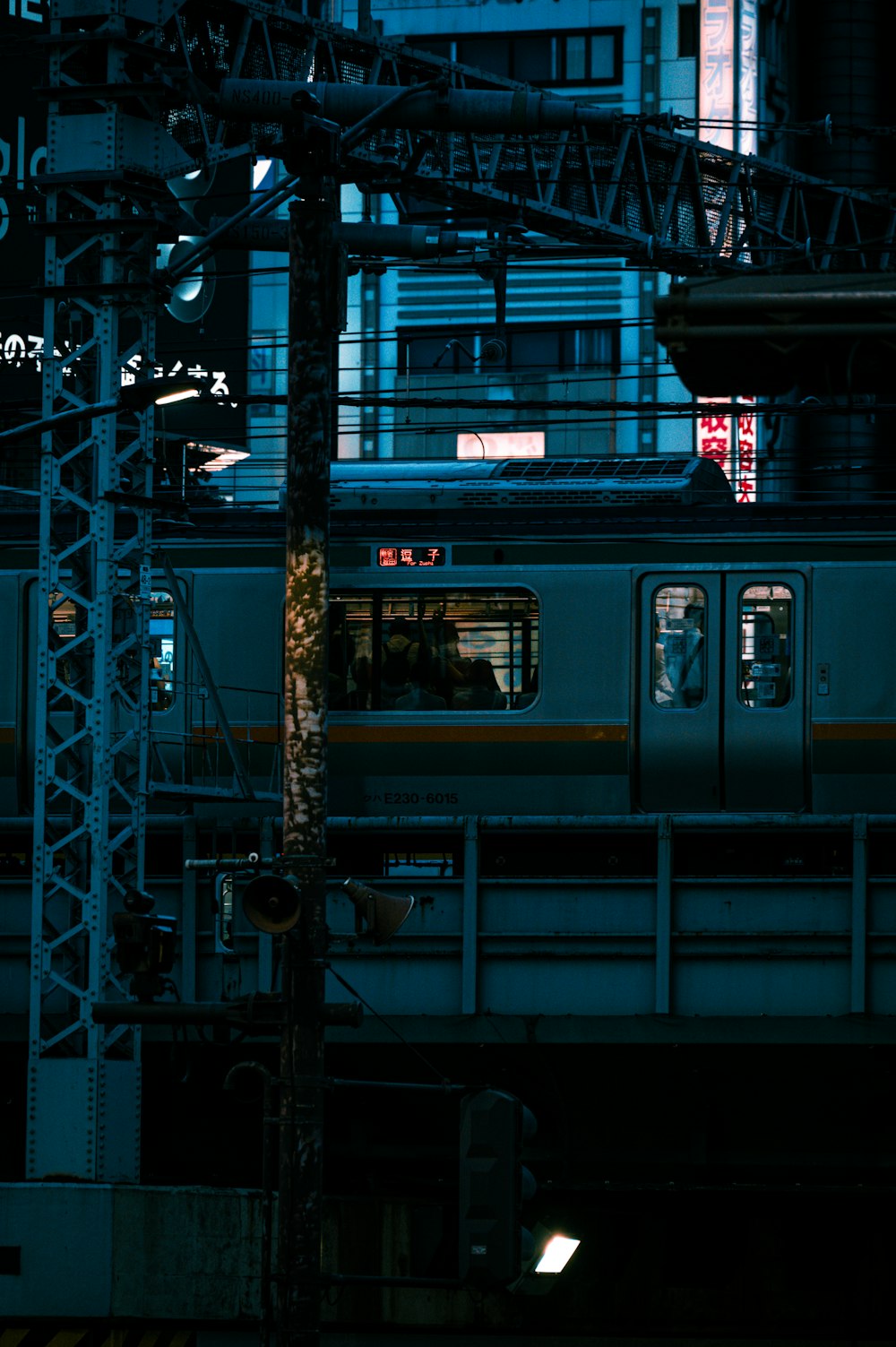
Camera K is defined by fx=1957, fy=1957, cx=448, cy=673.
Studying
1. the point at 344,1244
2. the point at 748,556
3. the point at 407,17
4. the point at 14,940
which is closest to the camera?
the point at 344,1244

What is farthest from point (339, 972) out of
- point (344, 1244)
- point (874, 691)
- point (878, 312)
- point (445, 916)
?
point (878, 312)

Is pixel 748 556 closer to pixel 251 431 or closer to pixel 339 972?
pixel 339 972

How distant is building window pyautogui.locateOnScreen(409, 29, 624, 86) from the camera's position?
42406 millimetres

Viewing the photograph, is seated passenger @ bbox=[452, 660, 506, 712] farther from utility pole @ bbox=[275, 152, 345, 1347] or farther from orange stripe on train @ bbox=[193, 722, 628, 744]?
utility pole @ bbox=[275, 152, 345, 1347]

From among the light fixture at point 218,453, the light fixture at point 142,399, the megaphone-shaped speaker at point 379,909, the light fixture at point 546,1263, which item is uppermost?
the light fixture at point 218,453

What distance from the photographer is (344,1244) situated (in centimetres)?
1448

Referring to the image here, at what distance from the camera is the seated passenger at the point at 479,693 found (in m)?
18.5

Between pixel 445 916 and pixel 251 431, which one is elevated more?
pixel 251 431

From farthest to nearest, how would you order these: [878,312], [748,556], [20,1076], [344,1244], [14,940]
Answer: [748,556]
[20,1076]
[14,940]
[344,1244]
[878,312]

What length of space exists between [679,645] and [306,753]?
8.20 m

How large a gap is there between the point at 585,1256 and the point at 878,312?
10083mm

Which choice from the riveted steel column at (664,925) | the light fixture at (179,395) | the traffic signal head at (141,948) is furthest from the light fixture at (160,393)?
the riveted steel column at (664,925)

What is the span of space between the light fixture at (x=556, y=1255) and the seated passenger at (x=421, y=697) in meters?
5.55

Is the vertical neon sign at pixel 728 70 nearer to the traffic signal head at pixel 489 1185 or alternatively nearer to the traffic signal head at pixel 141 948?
the traffic signal head at pixel 141 948
